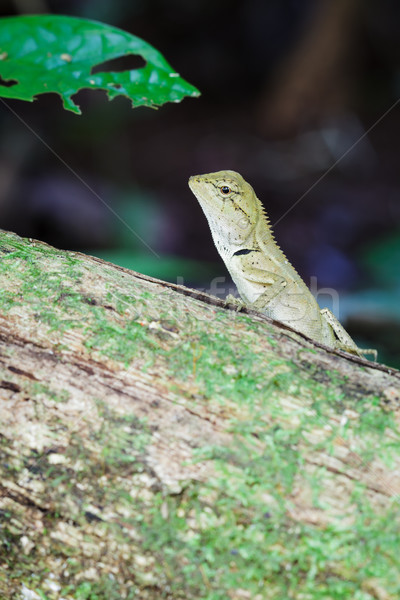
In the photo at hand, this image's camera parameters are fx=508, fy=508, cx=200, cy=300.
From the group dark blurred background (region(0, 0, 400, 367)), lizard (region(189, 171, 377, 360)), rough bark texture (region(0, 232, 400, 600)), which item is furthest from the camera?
dark blurred background (region(0, 0, 400, 367))

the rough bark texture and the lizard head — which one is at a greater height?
the lizard head

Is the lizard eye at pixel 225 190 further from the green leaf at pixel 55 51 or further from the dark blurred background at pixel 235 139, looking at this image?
the dark blurred background at pixel 235 139

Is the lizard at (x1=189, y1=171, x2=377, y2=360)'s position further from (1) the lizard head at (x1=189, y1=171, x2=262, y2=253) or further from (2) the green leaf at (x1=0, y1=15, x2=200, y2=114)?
(2) the green leaf at (x1=0, y1=15, x2=200, y2=114)

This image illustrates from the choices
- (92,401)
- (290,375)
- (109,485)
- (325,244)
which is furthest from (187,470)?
(325,244)

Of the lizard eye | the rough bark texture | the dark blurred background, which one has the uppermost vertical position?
the dark blurred background

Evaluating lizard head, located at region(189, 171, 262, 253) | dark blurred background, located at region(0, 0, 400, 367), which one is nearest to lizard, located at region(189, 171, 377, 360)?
lizard head, located at region(189, 171, 262, 253)

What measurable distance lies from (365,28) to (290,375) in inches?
489

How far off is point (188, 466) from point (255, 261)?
9.47 ft

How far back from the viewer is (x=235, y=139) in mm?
13125

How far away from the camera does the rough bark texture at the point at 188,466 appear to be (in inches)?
90.6

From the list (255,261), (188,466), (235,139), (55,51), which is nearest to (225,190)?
(255,261)

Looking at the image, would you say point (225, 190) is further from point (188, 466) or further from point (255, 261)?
point (188, 466)

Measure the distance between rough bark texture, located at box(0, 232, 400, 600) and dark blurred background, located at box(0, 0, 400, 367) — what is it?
5648 millimetres

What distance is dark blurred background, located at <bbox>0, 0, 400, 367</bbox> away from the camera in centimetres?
905
